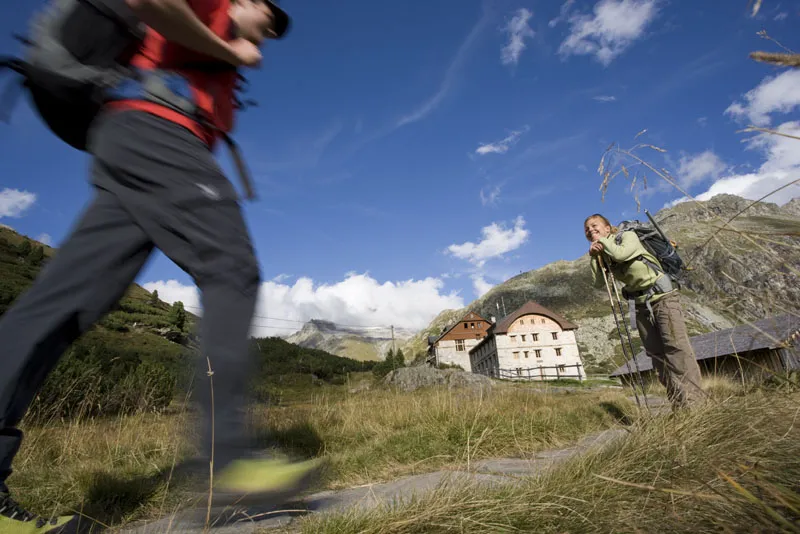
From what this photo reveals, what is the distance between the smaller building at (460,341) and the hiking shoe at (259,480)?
6668 cm

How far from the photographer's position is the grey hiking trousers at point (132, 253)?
122 centimetres

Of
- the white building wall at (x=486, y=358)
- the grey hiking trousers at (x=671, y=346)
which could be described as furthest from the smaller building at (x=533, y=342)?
the grey hiking trousers at (x=671, y=346)

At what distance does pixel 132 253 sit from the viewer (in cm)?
143

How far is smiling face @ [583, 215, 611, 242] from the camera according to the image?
203 inches

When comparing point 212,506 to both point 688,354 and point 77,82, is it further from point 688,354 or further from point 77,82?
point 688,354

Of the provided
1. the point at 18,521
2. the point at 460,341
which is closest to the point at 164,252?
the point at 18,521

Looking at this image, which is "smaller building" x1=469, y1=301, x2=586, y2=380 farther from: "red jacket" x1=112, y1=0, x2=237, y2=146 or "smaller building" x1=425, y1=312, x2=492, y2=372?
"red jacket" x1=112, y1=0, x2=237, y2=146

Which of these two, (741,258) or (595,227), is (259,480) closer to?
(741,258)

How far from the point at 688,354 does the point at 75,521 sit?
15.5ft

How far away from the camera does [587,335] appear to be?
299 ft

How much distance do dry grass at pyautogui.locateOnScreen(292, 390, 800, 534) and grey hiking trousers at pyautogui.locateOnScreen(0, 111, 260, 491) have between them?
25.9 inches

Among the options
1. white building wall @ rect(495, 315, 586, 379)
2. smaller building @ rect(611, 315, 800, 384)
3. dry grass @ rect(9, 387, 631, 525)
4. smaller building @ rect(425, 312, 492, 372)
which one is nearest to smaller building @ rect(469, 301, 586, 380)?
white building wall @ rect(495, 315, 586, 379)

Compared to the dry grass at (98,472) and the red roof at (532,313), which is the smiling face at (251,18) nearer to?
the dry grass at (98,472)

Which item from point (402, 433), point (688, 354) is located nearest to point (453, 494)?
point (402, 433)
